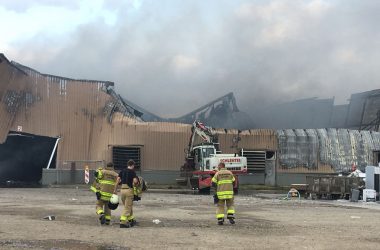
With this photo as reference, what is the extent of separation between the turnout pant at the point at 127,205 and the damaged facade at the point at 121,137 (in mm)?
23165

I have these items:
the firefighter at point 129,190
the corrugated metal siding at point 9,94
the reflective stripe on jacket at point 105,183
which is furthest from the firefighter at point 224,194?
the corrugated metal siding at point 9,94

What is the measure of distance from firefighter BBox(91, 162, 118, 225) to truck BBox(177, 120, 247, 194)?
12.8 meters

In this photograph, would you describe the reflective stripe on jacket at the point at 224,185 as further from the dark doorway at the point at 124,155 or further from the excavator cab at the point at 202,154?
the dark doorway at the point at 124,155

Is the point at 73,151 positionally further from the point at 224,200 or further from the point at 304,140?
the point at 224,200

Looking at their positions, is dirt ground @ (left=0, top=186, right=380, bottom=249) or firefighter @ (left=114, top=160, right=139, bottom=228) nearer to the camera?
dirt ground @ (left=0, top=186, right=380, bottom=249)

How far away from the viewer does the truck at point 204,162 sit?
25047 mm

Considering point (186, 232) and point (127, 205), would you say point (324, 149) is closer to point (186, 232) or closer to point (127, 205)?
point (127, 205)

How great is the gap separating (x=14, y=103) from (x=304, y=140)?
20.7 m

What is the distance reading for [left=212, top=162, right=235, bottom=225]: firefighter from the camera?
1097 cm

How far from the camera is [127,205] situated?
1024cm

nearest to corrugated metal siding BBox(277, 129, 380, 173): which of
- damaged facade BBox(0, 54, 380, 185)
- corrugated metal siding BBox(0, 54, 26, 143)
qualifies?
damaged facade BBox(0, 54, 380, 185)

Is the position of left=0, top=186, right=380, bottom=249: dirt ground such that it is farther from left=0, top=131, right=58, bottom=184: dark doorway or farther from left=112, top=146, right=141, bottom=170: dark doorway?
left=0, top=131, right=58, bottom=184: dark doorway

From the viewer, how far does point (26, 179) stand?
3697 cm

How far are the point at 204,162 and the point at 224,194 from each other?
1482 centimetres
